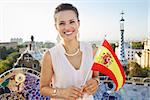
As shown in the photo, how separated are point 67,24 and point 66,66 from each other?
12cm

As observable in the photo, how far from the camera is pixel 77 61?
0.80 metres

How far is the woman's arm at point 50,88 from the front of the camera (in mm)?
727

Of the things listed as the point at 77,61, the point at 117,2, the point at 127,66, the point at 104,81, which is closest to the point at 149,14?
the point at 117,2

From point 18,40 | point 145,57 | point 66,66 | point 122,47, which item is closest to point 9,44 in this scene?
point 18,40

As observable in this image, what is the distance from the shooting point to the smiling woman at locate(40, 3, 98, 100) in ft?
2.47

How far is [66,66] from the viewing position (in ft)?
2.55

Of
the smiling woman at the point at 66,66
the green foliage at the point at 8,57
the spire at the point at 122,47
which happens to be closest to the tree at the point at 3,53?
the green foliage at the point at 8,57

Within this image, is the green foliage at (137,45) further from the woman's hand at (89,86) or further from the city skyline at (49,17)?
the woman's hand at (89,86)

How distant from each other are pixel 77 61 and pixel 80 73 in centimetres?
4

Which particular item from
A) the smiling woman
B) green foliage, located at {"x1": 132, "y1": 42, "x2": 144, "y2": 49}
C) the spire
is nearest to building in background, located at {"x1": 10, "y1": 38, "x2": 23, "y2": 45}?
the spire

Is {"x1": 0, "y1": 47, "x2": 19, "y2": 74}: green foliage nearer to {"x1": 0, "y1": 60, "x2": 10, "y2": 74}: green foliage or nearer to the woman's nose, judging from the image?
{"x1": 0, "y1": 60, "x2": 10, "y2": 74}: green foliage

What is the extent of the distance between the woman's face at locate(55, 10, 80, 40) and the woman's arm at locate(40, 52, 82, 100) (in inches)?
3.2

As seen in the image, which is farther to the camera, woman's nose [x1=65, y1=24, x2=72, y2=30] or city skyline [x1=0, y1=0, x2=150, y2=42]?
city skyline [x1=0, y1=0, x2=150, y2=42]

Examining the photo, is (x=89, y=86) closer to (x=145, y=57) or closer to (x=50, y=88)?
(x=50, y=88)
